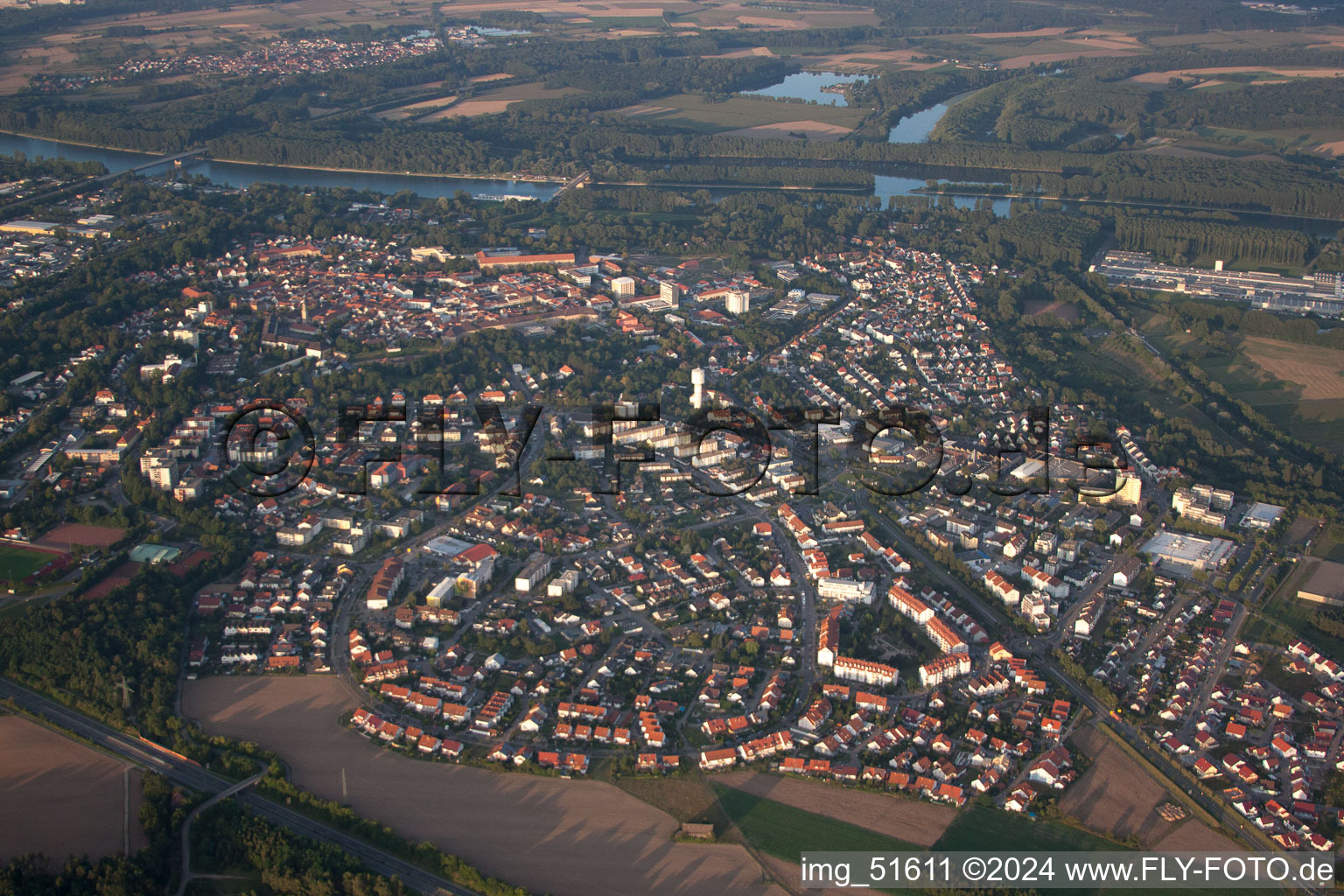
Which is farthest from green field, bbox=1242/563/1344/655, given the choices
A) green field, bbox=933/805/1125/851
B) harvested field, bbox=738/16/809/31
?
harvested field, bbox=738/16/809/31

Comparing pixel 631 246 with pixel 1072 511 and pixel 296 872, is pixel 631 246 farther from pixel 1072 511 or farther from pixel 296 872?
pixel 296 872

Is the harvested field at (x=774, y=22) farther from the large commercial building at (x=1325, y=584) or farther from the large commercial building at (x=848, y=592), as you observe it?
the large commercial building at (x=848, y=592)

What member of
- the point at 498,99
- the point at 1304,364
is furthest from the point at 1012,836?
the point at 498,99

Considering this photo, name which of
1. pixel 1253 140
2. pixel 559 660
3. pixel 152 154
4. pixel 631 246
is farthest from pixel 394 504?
pixel 1253 140

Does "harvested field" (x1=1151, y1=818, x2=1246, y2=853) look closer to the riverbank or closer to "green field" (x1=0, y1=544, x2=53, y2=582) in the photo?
"green field" (x1=0, y1=544, x2=53, y2=582)

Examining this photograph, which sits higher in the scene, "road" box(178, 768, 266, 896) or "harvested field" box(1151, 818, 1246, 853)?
"road" box(178, 768, 266, 896)

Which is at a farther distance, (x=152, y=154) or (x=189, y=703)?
(x=152, y=154)
